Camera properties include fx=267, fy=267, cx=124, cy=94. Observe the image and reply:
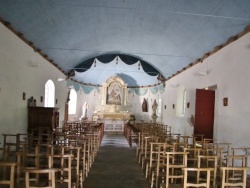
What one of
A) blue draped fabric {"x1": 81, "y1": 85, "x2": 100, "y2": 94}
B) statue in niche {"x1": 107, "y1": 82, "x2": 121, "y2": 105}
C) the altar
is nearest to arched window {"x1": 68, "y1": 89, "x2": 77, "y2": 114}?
blue draped fabric {"x1": 81, "y1": 85, "x2": 100, "y2": 94}

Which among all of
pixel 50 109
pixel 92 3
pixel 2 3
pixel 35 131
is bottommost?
pixel 35 131

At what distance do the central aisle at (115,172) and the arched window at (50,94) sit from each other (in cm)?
516

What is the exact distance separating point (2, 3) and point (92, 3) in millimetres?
2598

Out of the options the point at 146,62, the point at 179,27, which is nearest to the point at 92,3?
the point at 179,27

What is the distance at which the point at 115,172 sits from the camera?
666 centimetres

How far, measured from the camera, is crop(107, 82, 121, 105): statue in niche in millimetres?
19500

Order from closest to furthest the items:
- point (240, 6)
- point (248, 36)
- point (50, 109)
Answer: point (240, 6)
point (248, 36)
point (50, 109)

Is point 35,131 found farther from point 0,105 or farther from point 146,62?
point 146,62

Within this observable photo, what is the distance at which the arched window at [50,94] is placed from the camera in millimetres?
13056

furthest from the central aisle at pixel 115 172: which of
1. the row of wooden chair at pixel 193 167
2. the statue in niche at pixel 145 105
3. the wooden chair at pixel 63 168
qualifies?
the statue in niche at pixel 145 105

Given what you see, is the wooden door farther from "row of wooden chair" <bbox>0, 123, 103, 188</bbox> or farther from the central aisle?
"row of wooden chair" <bbox>0, 123, 103, 188</bbox>

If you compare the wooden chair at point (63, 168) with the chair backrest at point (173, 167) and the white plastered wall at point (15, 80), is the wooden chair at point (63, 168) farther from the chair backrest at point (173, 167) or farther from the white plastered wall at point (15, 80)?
the white plastered wall at point (15, 80)

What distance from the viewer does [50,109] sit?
9297 millimetres

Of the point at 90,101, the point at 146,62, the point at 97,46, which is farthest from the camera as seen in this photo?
the point at 90,101
